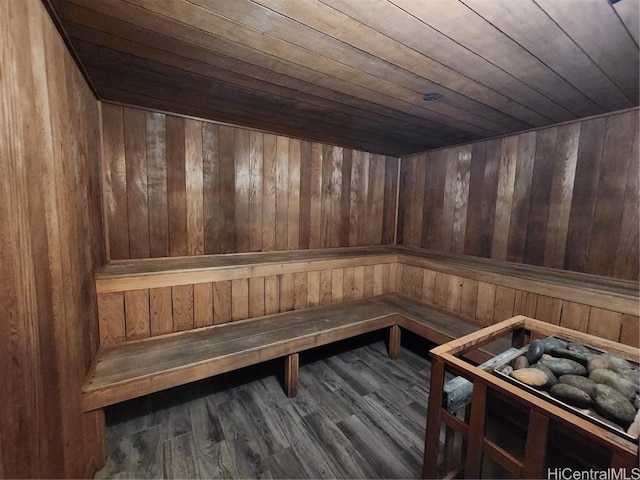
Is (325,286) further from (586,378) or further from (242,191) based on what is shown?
(586,378)

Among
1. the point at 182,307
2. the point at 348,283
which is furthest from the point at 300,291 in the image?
the point at 182,307

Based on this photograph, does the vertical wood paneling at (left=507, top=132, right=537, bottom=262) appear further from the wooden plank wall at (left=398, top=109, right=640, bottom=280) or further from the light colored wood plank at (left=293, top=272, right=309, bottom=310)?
the light colored wood plank at (left=293, top=272, right=309, bottom=310)

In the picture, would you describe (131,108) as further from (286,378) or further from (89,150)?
(286,378)

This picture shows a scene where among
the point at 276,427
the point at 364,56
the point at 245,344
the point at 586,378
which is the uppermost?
the point at 364,56

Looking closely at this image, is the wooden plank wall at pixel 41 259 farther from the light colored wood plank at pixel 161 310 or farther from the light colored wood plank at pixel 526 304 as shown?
the light colored wood plank at pixel 526 304

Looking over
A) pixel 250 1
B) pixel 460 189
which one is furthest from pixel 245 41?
pixel 460 189

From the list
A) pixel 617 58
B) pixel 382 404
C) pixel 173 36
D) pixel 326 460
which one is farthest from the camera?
pixel 382 404

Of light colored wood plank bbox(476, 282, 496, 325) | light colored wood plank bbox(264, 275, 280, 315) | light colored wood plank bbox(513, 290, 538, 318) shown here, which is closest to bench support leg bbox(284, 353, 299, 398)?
light colored wood plank bbox(264, 275, 280, 315)

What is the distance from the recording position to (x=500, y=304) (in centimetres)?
220

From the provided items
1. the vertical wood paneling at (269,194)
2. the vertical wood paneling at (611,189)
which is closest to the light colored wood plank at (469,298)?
the vertical wood paneling at (611,189)

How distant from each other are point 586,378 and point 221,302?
6.74ft

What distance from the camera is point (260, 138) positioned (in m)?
2.66

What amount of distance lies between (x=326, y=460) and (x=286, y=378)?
0.63 m

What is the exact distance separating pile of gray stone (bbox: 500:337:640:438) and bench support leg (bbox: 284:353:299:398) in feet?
4.51
